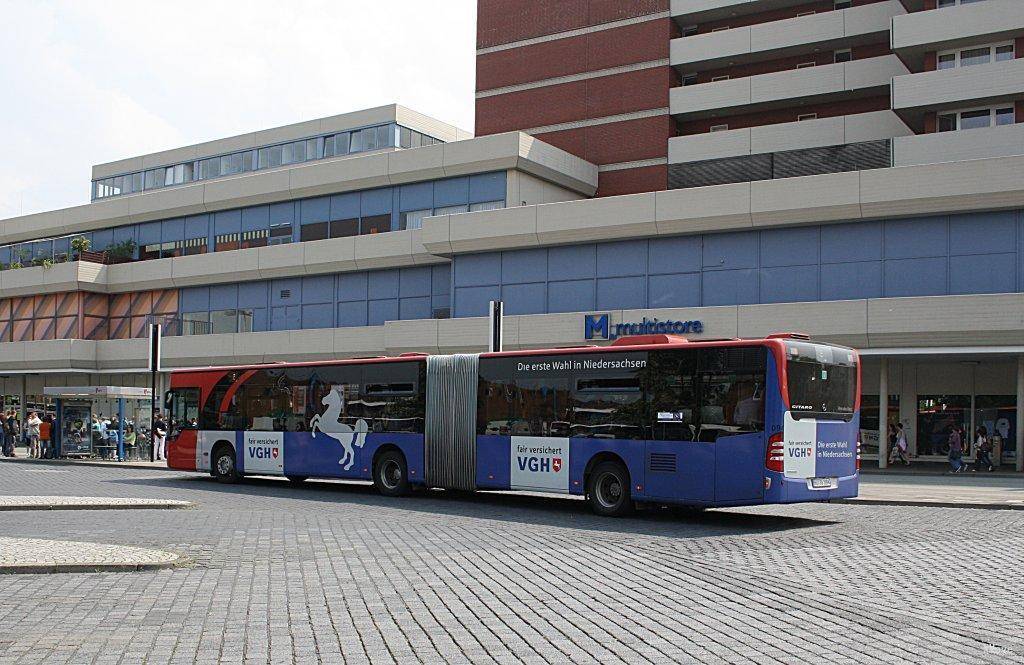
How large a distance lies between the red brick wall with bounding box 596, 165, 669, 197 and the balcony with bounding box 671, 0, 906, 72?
4.65m

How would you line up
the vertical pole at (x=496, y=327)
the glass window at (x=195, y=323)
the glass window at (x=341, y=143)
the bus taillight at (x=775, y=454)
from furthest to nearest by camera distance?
the glass window at (x=341, y=143) → the glass window at (x=195, y=323) → the vertical pole at (x=496, y=327) → the bus taillight at (x=775, y=454)

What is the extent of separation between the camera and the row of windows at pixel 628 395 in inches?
677

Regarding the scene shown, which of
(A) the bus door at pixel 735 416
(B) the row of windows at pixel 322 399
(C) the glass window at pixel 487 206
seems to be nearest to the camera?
(A) the bus door at pixel 735 416

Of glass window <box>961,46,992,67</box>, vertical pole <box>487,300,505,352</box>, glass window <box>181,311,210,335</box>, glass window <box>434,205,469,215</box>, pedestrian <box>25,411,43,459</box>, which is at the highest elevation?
glass window <box>961,46,992,67</box>

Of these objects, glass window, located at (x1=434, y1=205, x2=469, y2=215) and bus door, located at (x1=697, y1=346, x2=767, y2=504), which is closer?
bus door, located at (x1=697, y1=346, x2=767, y2=504)

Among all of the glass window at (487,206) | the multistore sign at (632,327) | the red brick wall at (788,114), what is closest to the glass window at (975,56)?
the red brick wall at (788,114)

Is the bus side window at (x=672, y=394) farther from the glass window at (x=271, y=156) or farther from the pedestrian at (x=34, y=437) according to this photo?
the glass window at (x=271, y=156)

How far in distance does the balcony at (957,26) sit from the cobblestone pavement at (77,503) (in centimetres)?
3038

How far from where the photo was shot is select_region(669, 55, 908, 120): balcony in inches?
1670

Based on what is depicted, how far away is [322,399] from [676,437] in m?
9.92

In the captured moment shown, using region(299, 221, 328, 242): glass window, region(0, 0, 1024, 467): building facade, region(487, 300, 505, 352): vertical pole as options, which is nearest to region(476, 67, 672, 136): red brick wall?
region(0, 0, 1024, 467): building facade

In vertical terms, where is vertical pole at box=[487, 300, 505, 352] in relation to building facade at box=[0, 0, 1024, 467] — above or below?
below

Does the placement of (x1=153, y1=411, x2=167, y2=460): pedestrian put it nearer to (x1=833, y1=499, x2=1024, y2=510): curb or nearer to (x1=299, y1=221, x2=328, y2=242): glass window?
(x1=299, y1=221, x2=328, y2=242): glass window

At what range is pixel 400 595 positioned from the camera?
9820 mm
